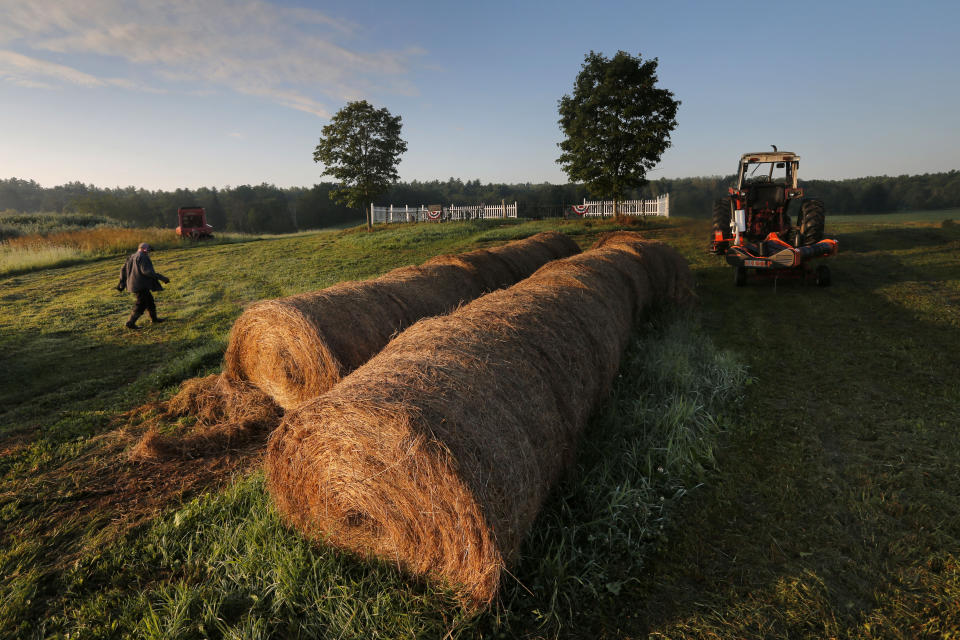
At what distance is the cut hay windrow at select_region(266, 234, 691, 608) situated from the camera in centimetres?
261

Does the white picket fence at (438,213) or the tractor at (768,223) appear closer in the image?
the tractor at (768,223)

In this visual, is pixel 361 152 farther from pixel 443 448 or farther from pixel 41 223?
pixel 443 448

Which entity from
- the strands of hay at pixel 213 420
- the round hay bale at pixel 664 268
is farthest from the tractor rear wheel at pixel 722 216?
the strands of hay at pixel 213 420

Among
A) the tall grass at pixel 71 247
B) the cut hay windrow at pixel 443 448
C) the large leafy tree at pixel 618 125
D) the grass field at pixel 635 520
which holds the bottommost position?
the grass field at pixel 635 520

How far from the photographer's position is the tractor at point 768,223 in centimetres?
1064

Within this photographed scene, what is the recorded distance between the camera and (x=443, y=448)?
2.58m

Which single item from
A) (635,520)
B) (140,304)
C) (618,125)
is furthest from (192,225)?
(635,520)

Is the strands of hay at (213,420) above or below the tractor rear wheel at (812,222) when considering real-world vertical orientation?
below

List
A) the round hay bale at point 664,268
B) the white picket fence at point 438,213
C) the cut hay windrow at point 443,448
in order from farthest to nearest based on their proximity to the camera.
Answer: the white picket fence at point 438,213, the round hay bale at point 664,268, the cut hay windrow at point 443,448

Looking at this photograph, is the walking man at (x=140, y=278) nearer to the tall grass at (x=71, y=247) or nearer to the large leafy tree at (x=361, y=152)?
the tall grass at (x=71, y=247)

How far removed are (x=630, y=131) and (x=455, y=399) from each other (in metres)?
26.3

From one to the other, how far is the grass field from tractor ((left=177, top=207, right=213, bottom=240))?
85.8 feet

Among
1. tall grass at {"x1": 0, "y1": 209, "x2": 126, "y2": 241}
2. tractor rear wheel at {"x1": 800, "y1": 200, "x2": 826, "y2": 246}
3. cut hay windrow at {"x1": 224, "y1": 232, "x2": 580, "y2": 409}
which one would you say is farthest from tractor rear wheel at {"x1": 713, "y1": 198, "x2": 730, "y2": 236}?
tall grass at {"x1": 0, "y1": 209, "x2": 126, "y2": 241}

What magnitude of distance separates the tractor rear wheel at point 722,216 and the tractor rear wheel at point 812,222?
188 centimetres
